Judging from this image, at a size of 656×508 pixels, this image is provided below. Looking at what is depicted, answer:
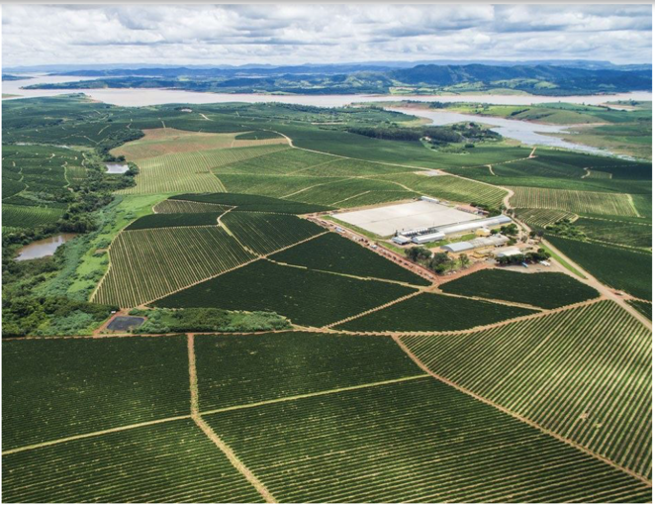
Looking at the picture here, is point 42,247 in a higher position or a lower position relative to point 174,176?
lower

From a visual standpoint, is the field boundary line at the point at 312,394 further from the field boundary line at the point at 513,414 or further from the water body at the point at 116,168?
the water body at the point at 116,168

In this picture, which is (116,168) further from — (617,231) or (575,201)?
(617,231)

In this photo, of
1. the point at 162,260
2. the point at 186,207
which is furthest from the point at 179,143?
the point at 162,260

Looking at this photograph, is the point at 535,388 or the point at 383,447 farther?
the point at 535,388

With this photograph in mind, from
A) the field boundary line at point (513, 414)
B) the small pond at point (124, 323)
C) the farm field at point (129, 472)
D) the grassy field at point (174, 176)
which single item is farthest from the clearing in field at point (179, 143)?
the farm field at point (129, 472)

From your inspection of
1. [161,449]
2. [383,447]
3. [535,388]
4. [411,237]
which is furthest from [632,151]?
[161,449]

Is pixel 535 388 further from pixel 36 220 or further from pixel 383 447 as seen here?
pixel 36 220
